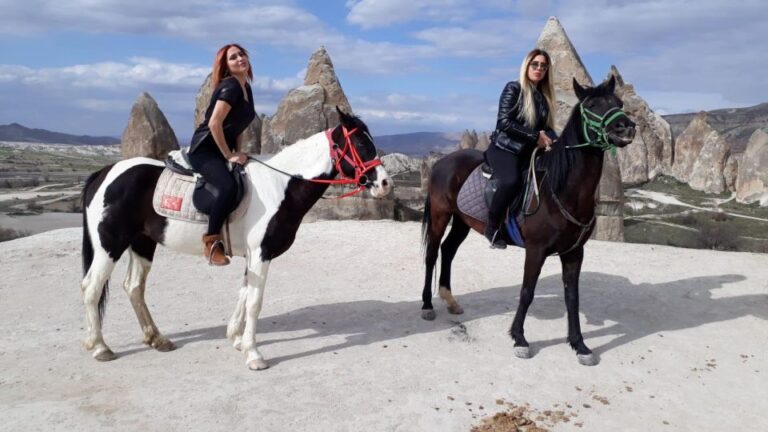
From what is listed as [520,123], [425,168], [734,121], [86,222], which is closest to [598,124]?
[520,123]

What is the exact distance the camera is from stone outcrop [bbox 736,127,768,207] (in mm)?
29153

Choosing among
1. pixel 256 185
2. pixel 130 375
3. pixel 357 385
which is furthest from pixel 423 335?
pixel 130 375

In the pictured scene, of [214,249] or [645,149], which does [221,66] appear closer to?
[214,249]

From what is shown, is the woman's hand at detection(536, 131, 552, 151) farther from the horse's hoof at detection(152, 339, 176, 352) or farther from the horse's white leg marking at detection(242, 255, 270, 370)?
the horse's hoof at detection(152, 339, 176, 352)

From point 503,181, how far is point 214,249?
8.54ft

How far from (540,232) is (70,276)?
6.40 meters

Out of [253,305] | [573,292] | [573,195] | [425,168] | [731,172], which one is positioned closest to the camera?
[253,305]

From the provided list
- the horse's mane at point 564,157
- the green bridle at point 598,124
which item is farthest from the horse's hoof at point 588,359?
the green bridle at point 598,124

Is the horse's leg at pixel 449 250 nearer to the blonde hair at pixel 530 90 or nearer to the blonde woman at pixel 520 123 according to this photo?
the blonde woman at pixel 520 123

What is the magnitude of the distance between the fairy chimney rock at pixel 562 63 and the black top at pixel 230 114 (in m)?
9.20

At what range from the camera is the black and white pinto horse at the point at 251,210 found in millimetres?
4547

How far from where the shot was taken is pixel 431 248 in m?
6.21

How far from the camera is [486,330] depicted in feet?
18.5

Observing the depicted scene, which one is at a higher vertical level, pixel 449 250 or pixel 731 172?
pixel 731 172
